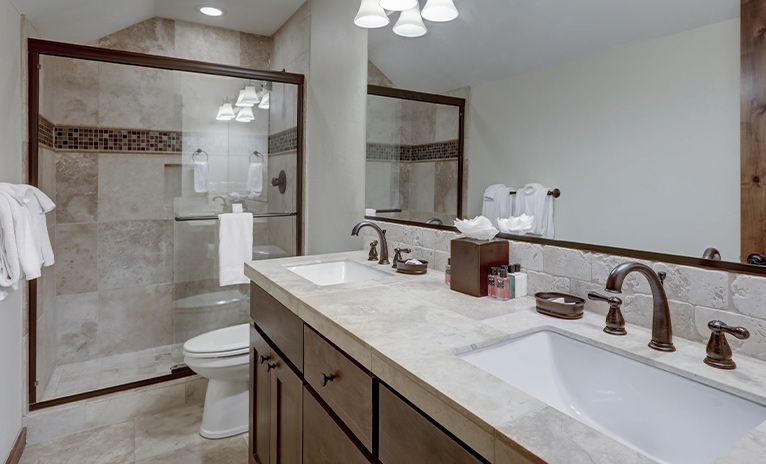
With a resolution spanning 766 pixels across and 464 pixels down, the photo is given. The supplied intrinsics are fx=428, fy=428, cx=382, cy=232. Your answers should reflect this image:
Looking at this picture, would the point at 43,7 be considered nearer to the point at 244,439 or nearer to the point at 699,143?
the point at 244,439

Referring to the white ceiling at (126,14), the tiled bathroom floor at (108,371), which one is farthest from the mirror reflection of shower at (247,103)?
the tiled bathroom floor at (108,371)

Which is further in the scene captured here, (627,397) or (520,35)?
(520,35)

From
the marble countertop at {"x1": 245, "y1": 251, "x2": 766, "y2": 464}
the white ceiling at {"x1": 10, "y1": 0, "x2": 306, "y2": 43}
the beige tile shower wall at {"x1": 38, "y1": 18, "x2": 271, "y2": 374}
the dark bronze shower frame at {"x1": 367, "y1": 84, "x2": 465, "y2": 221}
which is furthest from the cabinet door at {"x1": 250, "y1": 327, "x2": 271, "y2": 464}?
the white ceiling at {"x1": 10, "y1": 0, "x2": 306, "y2": 43}

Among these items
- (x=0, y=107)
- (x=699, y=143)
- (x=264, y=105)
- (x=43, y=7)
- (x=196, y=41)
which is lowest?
(x=699, y=143)

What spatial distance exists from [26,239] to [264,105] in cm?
160

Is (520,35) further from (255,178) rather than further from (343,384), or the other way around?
(255,178)

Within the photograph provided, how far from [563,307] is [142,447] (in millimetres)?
2187

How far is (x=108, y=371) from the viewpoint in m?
2.64

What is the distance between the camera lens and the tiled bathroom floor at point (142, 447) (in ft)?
6.77

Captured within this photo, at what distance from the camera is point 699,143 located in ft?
3.01

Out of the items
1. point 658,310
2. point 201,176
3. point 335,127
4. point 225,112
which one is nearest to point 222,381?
point 201,176

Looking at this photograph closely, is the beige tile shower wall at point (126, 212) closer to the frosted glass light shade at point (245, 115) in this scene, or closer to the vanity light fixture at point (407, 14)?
the frosted glass light shade at point (245, 115)

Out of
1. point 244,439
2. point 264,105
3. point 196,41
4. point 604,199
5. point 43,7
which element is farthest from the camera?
point 196,41

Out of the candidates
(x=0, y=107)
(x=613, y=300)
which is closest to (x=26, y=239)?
(x=0, y=107)
